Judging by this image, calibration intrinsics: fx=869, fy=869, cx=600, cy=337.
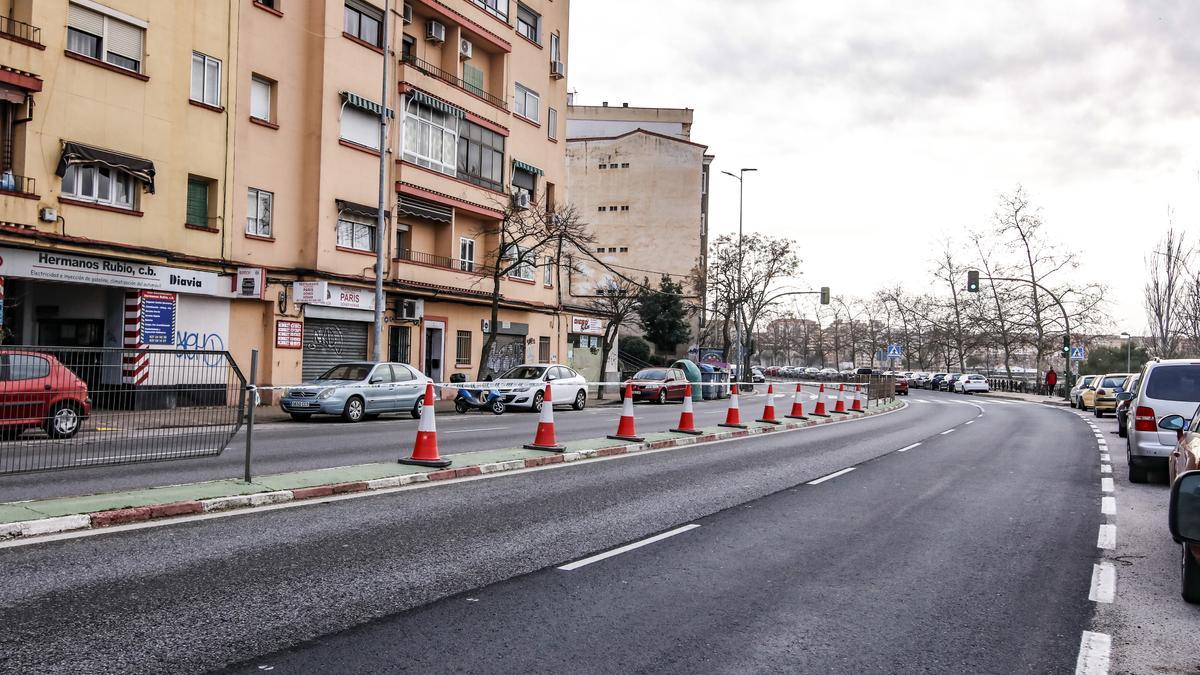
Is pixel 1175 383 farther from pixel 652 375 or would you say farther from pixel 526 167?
pixel 526 167

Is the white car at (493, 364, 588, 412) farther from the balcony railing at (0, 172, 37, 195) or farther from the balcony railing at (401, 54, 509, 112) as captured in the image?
the balcony railing at (0, 172, 37, 195)

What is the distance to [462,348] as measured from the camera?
33188mm

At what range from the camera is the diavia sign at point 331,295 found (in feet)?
82.0

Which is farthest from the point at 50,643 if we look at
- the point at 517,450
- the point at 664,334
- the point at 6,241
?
the point at 664,334

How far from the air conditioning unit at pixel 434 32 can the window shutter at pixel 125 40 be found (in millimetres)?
11444

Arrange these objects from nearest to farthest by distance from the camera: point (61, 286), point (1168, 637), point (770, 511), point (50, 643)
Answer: point (50, 643) < point (1168, 637) < point (770, 511) < point (61, 286)

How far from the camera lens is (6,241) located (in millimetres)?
17938

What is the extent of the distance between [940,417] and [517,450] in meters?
19.5

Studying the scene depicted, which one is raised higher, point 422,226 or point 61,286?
point 422,226

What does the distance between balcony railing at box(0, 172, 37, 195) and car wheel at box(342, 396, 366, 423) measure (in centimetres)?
803

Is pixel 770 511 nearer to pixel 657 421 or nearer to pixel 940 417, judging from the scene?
pixel 657 421

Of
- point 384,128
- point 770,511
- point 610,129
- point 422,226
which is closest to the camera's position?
point 770,511

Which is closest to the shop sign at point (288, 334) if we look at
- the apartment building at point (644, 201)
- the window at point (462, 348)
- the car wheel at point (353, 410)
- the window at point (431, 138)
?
the car wheel at point (353, 410)

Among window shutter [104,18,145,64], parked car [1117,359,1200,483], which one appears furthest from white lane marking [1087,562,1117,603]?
window shutter [104,18,145,64]
